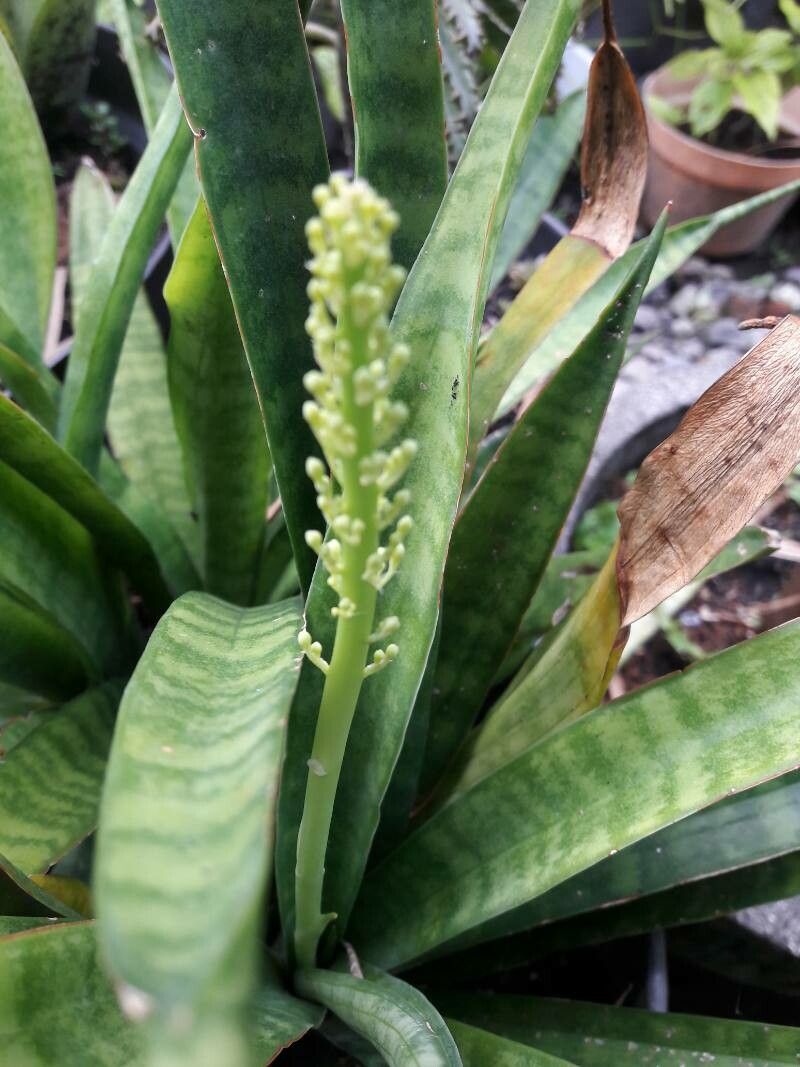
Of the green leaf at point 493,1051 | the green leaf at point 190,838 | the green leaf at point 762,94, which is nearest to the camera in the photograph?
the green leaf at point 190,838

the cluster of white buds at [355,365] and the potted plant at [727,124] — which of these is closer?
the cluster of white buds at [355,365]

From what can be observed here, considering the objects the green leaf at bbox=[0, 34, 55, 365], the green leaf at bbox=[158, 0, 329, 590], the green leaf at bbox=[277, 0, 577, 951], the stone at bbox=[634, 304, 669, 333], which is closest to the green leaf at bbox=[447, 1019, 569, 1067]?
the green leaf at bbox=[277, 0, 577, 951]

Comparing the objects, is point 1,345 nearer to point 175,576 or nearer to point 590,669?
point 175,576

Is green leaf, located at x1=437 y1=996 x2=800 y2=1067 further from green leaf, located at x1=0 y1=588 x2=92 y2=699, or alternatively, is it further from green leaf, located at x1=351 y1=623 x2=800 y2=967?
green leaf, located at x1=0 y1=588 x2=92 y2=699

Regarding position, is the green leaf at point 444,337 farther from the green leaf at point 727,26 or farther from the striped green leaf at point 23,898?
the green leaf at point 727,26

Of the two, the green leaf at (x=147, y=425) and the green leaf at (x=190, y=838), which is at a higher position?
the green leaf at (x=147, y=425)

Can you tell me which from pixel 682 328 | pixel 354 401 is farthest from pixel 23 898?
pixel 682 328

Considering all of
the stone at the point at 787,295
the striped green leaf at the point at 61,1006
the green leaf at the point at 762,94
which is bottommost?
the striped green leaf at the point at 61,1006

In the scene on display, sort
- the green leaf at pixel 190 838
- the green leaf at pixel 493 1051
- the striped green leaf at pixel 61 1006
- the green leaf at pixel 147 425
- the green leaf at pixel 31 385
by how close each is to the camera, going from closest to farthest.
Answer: the green leaf at pixel 190 838
the striped green leaf at pixel 61 1006
the green leaf at pixel 493 1051
the green leaf at pixel 31 385
the green leaf at pixel 147 425

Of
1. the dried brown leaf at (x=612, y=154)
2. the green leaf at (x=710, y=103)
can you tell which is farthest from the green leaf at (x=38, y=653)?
the green leaf at (x=710, y=103)
